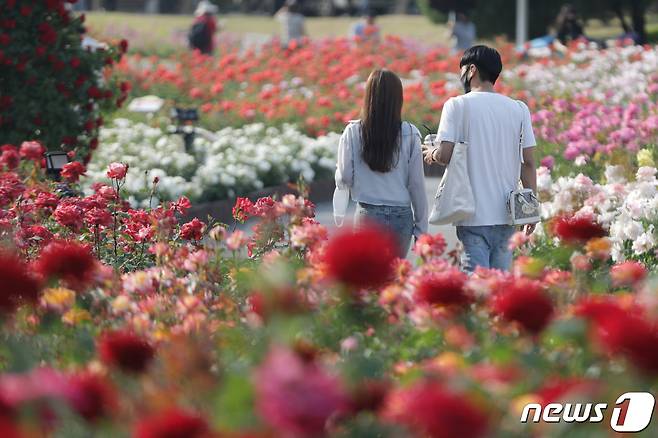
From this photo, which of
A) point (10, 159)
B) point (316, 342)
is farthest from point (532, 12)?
point (316, 342)

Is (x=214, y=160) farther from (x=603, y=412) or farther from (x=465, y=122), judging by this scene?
(x=603, y=412)

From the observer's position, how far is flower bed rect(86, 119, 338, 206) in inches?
455

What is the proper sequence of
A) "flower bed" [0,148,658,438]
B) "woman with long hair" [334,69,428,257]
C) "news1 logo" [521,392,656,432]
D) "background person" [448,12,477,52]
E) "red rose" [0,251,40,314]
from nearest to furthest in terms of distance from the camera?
"flower bed" [0,148,658,438] → "news1 logo" [521,392,656,432] → "red rose" [0,251,40,314] → "woman with long hair" [334,69,428,257] → "background person" [448,12,477,52]

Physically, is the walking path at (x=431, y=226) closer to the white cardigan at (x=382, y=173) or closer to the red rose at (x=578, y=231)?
the white cardigan at (x=382, y=173)

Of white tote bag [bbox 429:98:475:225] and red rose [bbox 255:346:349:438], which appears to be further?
white tote bag [bbox 429:98:475:225]

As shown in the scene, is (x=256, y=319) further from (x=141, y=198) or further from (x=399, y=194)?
(x=141, y=198)

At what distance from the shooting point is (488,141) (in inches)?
234

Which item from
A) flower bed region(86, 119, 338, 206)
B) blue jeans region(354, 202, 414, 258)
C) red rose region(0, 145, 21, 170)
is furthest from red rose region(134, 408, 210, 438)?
flower bed region(86, 119, 338, 206)

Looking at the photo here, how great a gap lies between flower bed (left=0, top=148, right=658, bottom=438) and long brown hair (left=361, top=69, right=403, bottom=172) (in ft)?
3.71

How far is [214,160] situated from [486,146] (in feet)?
21.7

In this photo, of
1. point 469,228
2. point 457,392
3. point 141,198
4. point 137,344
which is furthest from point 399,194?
point 141,198

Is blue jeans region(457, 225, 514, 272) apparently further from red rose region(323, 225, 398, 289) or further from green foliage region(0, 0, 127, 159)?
green foliage region(0, 0, 127, 159)

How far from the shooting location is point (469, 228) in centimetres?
597

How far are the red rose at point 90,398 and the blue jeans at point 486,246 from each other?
343 centimetres
